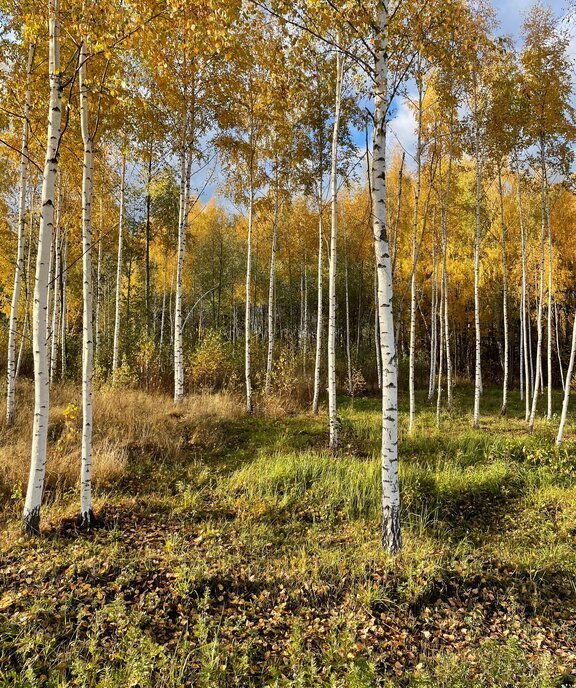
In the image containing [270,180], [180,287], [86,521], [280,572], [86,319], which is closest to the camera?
[280,572]

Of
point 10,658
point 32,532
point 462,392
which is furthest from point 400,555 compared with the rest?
point 462,392

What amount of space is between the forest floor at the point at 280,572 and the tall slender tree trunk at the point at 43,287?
0.28m

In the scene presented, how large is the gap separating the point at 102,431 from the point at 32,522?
3017 millimetres

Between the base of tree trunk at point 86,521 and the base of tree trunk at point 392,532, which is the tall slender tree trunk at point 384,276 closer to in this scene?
the base of tree trunk at point 392,532

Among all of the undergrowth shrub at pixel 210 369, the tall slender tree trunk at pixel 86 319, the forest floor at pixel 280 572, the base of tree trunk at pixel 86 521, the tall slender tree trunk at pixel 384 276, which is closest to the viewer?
the forest floor at pixel 280 572

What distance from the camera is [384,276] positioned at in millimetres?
3865

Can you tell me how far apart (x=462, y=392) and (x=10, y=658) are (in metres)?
16.5

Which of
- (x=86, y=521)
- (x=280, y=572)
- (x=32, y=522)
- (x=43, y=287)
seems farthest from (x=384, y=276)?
(x=32, y=522)

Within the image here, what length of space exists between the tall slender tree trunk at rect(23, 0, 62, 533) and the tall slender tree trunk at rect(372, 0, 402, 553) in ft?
10.4

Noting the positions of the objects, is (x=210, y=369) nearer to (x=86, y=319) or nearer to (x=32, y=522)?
(x=86, y=319)

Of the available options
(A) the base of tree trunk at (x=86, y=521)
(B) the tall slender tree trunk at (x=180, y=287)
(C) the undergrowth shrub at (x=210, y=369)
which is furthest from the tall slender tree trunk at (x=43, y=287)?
(C) the undergrowth shrub at (x=210, y=369)

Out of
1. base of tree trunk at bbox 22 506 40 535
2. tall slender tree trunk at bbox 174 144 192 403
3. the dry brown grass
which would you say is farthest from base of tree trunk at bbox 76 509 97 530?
tall slender tree trunk at bbox 174 144 192 403

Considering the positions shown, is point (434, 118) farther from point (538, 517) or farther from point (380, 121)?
point (538, 517)

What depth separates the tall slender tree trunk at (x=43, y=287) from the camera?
3902 mm
